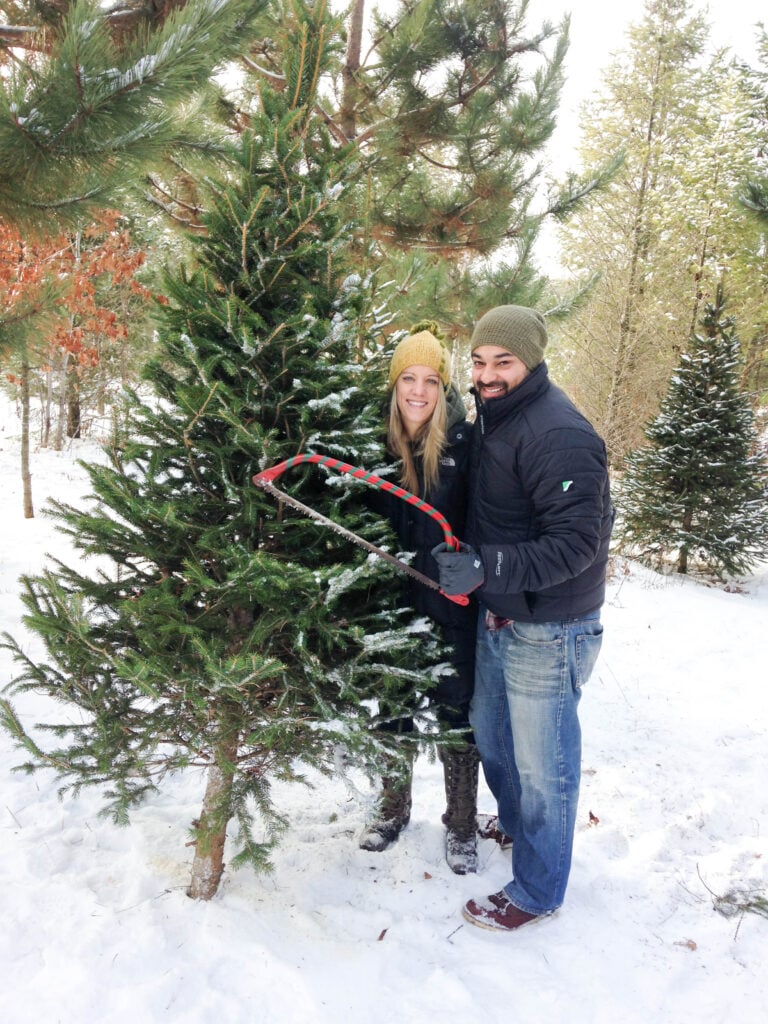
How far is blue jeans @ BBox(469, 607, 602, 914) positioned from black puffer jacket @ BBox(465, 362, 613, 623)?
12cm

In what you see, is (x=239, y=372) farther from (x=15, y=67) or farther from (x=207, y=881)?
(x=207, y=881)

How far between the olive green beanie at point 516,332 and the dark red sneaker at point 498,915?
7.83 feet

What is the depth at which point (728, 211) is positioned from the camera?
42.7ft

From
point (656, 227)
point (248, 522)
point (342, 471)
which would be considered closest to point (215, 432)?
point (248, 522)

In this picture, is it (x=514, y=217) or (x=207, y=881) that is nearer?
(x=207, y=881)

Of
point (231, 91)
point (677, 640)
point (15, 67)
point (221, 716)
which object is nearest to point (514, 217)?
point (231, 91)

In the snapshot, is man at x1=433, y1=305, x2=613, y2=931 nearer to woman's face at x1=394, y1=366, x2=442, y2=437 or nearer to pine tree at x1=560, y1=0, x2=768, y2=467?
woman's face at x1=394, y1=366, x2=442, y2=437

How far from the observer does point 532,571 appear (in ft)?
7.47

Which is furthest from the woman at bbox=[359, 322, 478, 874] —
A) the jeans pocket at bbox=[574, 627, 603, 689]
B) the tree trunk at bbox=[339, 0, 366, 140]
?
the tree trunk at bbox=[339, 0, 366, 140]

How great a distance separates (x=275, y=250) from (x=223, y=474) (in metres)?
0.87

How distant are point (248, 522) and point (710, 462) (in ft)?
32.4

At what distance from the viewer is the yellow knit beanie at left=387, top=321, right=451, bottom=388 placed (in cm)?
260

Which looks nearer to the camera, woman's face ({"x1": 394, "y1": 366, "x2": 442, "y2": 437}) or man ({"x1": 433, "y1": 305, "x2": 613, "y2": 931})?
man ({"x1": 433, "y1": 305, "x2": 613, "y2": 931})

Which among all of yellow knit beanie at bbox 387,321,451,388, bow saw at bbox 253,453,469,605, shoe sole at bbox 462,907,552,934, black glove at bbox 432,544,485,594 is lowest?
shoe sole at bbox 462,907,552,934
